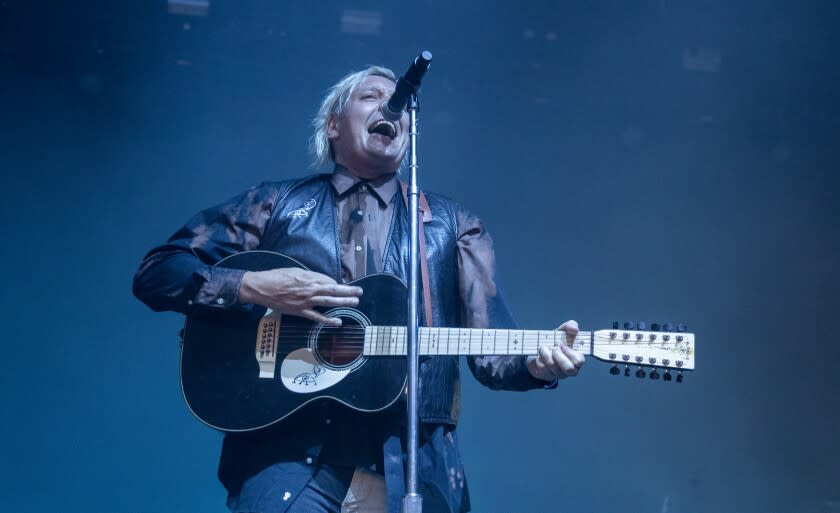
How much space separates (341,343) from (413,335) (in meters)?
0.44

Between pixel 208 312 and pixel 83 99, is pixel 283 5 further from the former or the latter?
pixel 208 312

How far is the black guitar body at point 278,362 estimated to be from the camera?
1.73 meters

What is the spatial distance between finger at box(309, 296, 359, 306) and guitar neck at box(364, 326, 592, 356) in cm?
10

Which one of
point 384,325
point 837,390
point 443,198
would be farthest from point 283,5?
point 837,390

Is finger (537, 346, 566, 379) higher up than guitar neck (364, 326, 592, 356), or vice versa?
guitar neck (364, 326, 592, 356)

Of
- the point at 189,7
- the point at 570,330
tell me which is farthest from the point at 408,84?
the point at 189,7

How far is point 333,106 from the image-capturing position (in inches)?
97.7

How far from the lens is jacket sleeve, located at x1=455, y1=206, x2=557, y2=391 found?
77.2 inches

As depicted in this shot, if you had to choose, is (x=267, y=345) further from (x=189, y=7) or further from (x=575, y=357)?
(x=189, y=7)

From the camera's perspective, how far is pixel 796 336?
319cm

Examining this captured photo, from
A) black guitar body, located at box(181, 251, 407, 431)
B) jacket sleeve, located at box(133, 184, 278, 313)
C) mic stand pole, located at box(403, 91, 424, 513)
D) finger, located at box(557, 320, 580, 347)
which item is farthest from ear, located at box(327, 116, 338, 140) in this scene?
finger, located at box(557, 320, 580, 347)

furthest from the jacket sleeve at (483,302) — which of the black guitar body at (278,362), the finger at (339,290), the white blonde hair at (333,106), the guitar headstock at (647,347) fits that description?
the white blonde hair at (333,106)

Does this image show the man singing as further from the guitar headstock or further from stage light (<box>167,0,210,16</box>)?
stage light (<box>167,0,210,16</box>)

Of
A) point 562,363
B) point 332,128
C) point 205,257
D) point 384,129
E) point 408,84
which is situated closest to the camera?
point 408,84
